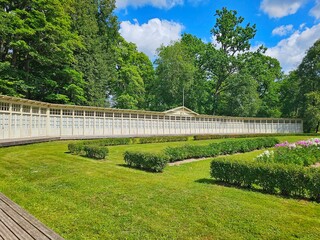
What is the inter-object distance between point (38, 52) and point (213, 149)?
21108 millimetres

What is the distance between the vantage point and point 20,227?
4039 millimetres

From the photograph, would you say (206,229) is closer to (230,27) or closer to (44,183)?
Answer: (44,183)

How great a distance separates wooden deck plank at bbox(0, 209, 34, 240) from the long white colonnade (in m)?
13.9

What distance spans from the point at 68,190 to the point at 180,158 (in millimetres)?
6692

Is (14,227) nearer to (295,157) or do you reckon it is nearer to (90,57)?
(295,157)

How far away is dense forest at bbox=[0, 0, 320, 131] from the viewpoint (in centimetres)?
2489

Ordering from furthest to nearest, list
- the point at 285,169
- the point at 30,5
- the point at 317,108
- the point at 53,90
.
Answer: the point at 317,108
the point at 53,90
the point at 30,5
the point at 285,169

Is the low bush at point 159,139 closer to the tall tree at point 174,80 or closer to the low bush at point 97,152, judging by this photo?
the low bush at point 97,152

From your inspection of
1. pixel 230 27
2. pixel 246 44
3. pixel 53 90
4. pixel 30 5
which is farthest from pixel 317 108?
pixel 30 5

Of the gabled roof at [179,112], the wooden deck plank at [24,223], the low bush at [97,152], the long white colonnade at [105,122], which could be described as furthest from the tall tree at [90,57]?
the wooden deck plank at [24,223]

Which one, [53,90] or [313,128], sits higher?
[53,90]

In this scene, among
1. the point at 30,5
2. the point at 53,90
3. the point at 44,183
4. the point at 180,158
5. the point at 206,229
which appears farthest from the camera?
the point at 53,90

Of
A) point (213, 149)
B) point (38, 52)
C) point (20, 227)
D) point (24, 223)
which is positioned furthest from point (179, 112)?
point (20, 227)

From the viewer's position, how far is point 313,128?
45375 millimetres
